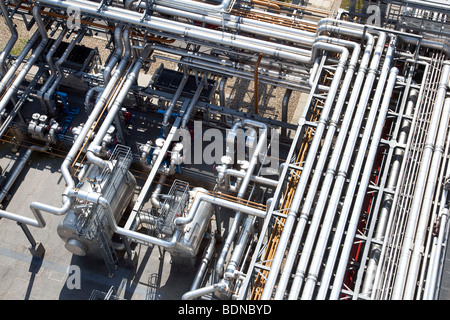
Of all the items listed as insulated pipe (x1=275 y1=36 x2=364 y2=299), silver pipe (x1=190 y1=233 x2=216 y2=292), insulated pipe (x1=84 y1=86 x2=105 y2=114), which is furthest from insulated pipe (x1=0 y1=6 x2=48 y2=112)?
insulated pipe (x1=275 y1=36 x2=364 y2=299)

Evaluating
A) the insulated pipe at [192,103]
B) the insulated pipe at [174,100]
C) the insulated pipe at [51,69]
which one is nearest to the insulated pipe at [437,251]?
the insulated pipe at [192,103]

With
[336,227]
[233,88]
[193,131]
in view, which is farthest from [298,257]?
[233,88]

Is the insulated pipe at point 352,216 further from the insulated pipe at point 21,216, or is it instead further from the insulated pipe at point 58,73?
the insulated pipe at point 58,73

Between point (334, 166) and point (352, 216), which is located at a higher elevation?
point (334, 166)

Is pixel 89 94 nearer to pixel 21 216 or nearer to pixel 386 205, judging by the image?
pixel 21 216

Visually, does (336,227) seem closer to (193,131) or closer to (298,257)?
(298,257)

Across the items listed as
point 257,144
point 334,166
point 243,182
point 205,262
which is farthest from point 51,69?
→ point 334,166

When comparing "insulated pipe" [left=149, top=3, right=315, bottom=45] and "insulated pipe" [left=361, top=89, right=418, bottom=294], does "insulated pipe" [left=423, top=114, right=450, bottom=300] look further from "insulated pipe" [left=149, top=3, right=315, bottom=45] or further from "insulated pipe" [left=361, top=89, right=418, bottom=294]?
"insulated pipe" [left=149, top=3, right=315, bottom=45]
